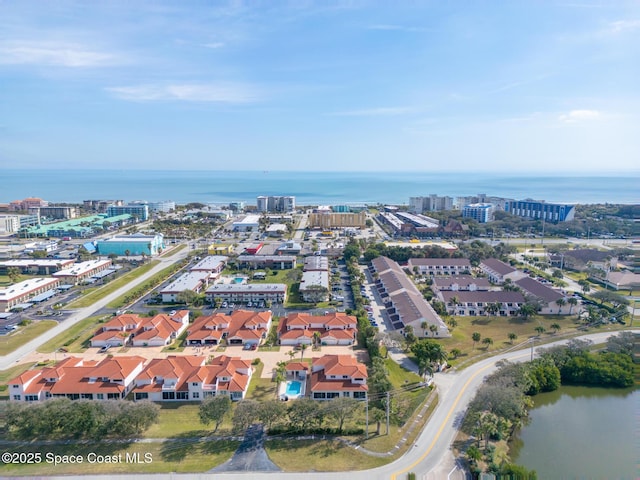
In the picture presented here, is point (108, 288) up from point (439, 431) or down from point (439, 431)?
up

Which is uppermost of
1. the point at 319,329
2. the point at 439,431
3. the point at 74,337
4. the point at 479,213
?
the point at 479,213

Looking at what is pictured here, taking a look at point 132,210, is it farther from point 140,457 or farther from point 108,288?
point 140,457

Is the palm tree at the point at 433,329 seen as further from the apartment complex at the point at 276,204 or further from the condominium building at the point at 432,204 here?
the apartment complex at the point at 276,204

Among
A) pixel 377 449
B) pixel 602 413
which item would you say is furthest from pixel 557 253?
pixel 377 449

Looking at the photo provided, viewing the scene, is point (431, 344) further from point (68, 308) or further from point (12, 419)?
point (68, 308)

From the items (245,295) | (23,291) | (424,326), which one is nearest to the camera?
(424,326)

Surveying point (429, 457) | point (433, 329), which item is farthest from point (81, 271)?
point (429, 457)
